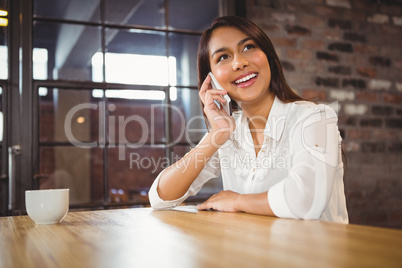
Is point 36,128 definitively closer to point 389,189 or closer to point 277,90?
point 277,90

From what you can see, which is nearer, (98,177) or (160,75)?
(98,177)

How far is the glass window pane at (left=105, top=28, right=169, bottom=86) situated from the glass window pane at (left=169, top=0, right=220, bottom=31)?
0.52 feet

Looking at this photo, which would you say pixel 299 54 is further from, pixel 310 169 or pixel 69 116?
pixel 310 169

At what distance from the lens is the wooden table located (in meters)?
0.56

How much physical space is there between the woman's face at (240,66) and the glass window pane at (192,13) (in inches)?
42.0

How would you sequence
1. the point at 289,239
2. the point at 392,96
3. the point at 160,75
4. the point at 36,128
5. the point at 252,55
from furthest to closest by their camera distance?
the point at 392,96 → the point at 160,75 → the point at 36,128 → the point at 252,55 → the point at 289,239

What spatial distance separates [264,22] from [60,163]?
1675 millimetres

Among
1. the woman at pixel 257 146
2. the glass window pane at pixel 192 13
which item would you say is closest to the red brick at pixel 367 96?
the glass window pane at pixel 192 13

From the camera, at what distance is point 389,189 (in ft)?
10.3

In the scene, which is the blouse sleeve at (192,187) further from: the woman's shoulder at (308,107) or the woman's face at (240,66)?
the woman's shoulder at (308,107)

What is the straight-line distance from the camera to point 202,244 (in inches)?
26.9

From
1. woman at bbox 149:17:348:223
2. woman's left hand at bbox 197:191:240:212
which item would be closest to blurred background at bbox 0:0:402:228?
woman at bbox 149:17:348:223

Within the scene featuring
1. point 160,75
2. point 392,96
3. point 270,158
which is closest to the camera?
point 270,158

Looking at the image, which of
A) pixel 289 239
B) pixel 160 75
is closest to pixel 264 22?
pixel 160 75
